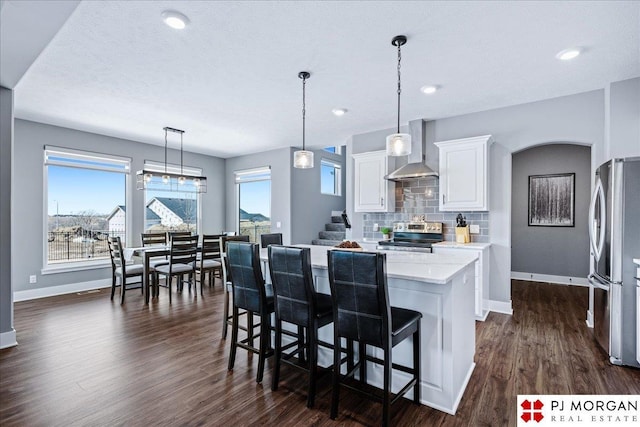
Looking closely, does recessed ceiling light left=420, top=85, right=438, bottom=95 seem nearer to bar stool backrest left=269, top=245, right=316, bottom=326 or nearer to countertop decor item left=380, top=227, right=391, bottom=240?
countertop decor item left=380, top=227, right=391, bottom=240

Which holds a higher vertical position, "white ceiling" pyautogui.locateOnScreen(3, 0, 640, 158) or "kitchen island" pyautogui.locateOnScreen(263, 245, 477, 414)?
"white ceiling" pyautogui.locateOnScreen(3, 0, 640, 158)

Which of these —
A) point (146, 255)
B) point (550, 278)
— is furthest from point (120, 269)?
point (550, 278)

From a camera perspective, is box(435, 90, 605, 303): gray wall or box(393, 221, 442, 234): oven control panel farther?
box(393, 221, 442, 234): oven control panel

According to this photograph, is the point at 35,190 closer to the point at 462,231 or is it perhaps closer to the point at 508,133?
the point at 462,231

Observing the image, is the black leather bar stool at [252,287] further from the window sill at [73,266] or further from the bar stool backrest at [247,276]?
the window sill at [73,266]

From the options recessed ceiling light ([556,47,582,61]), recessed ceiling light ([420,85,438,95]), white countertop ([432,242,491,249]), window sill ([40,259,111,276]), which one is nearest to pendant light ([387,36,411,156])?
recessed ceiling light ([420,85,438,95])

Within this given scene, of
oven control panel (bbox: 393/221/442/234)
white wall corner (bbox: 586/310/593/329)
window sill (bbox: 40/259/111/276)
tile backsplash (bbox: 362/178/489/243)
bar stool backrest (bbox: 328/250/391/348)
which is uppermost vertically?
tile backsplash (bbox: 362/178/489/243)

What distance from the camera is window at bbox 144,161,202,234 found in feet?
21.2

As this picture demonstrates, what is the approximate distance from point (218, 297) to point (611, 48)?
5.55 m

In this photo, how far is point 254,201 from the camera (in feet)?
24.4

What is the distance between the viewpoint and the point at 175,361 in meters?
2.81

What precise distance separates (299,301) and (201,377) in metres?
1.15

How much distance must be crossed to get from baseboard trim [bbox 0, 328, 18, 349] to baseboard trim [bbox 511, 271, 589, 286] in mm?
7650

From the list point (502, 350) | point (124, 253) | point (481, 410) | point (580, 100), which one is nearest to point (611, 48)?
point (580, 100)
